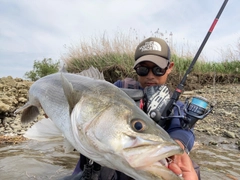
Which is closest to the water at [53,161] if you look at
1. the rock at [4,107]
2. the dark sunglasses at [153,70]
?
the dark sunglasses at [153,70]

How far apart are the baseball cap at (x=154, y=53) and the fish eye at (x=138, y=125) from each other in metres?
1.31

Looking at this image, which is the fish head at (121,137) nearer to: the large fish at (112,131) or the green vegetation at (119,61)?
the large fish at (112,131)

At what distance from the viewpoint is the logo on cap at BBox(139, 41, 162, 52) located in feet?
9.14

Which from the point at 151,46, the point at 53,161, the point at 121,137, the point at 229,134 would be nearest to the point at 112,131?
the point at 121,137

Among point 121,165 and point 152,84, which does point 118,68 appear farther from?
point 121,165

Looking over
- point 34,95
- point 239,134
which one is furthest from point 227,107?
point 34,95

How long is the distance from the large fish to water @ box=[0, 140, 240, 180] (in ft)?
6.81

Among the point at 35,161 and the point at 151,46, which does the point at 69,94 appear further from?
the point at 35,161

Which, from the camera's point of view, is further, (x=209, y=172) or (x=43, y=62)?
(x=43, y=62)

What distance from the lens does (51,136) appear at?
1.87 meters

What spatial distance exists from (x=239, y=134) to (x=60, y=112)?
15.9ft

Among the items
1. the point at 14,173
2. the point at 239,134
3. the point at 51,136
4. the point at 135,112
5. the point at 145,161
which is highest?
the point at 135,112

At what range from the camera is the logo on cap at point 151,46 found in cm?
279

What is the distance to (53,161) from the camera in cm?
416
